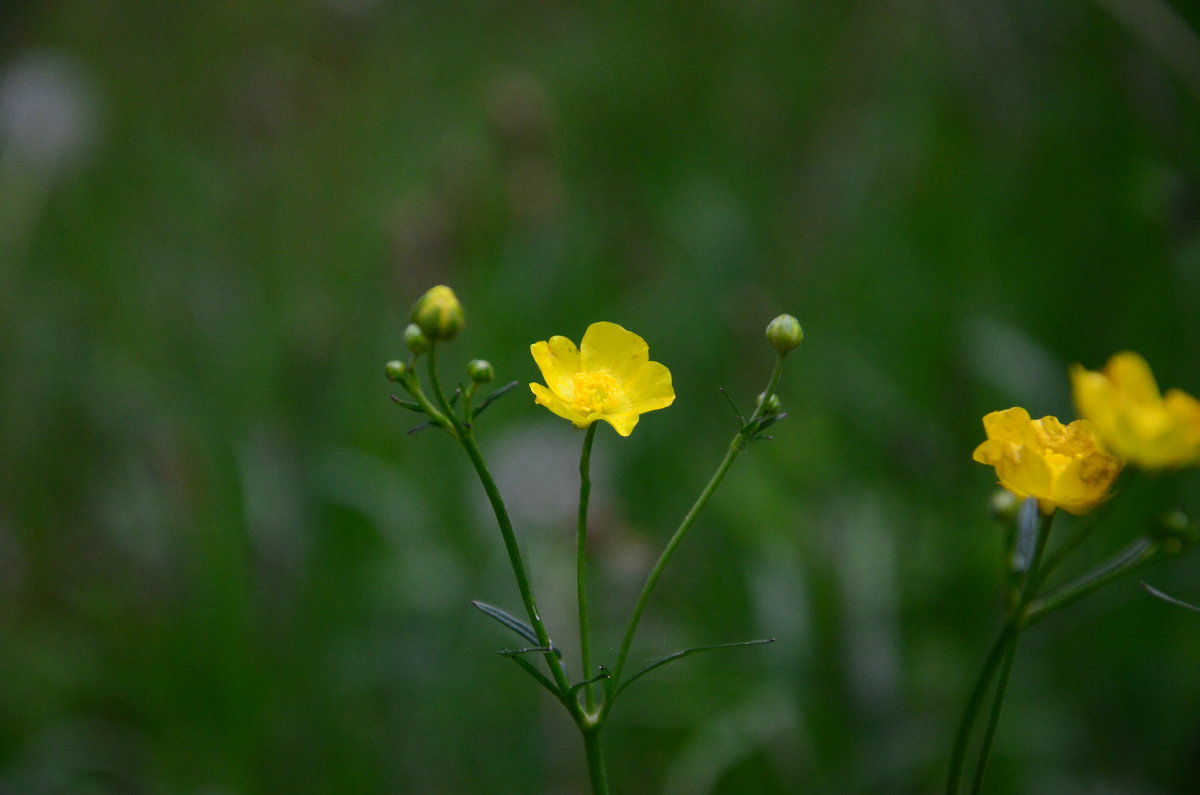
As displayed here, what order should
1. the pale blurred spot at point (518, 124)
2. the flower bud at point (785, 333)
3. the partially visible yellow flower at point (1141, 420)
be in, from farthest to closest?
the pale blurred spot at point (518, 124) → the flower bud at point (785, 333) → the partially visible yellow flower at point (1141, 420)

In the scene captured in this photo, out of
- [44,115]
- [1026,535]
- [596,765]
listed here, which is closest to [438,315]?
[596,765]

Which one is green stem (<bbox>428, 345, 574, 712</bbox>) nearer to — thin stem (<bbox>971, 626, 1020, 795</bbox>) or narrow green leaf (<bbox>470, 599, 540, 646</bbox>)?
narrow green leaf (<bbox>470, 599, 540, 646</bbox>)

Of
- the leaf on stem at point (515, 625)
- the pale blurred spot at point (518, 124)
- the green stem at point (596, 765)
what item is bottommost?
the green stem at point (596, 765)

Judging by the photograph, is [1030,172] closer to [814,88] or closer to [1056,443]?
[814,88]

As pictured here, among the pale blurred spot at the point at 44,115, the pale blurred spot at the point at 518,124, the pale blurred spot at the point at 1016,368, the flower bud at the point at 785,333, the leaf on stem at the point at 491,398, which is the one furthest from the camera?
the pale blurred spot at the point at 44,115

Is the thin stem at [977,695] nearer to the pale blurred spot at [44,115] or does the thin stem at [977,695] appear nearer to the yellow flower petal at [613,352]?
the yellow flower petal at [613,352]

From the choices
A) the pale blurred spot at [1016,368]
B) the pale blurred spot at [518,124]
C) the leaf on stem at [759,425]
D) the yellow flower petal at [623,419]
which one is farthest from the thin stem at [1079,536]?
the pale blurred spot at [518,124]
